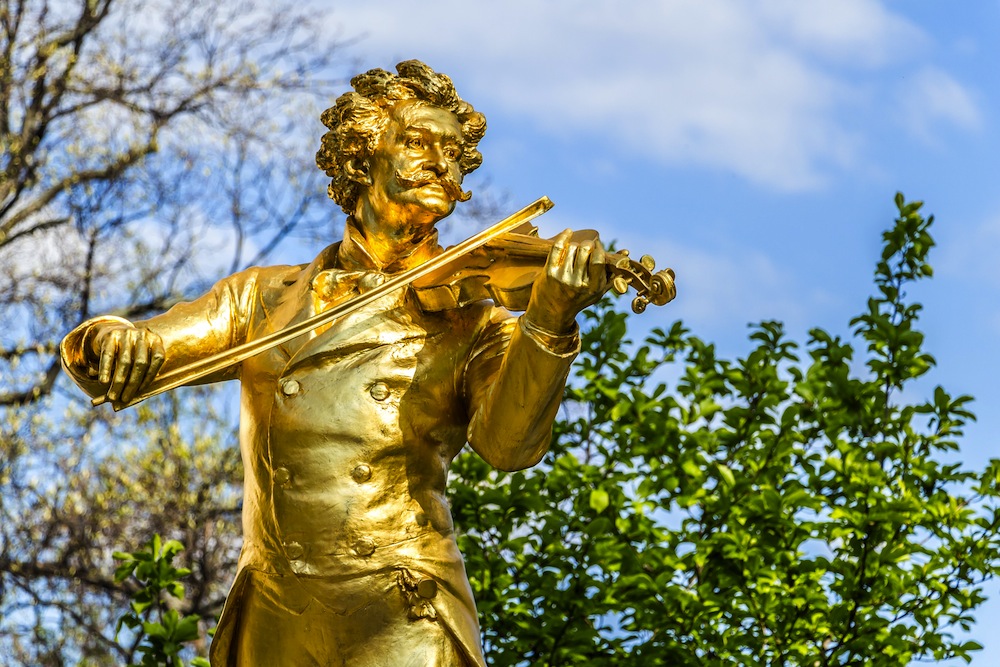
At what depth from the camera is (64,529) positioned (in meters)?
11.5

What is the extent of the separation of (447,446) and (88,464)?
7779 mm

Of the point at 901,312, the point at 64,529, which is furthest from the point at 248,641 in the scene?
the point at 64,529

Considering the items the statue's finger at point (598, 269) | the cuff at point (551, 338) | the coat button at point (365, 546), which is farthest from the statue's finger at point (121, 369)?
the statue's finger at point (598, 269)

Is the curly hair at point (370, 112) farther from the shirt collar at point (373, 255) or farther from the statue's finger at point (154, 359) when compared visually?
the statue's finger at point (154, 359)

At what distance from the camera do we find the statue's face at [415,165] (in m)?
4.34

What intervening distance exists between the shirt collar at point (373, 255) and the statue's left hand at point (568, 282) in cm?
66

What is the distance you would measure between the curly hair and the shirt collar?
110mm

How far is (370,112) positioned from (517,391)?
893 mm

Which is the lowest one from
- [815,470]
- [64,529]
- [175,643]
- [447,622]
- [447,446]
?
[447,622]

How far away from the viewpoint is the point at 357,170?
4426 millimetres

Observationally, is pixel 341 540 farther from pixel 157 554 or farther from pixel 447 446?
pixel 157 554

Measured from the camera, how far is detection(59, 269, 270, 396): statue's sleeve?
13.5 ft

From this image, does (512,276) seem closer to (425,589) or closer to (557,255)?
(557,255)

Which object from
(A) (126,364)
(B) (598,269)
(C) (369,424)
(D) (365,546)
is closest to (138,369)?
(A) (126,364)
